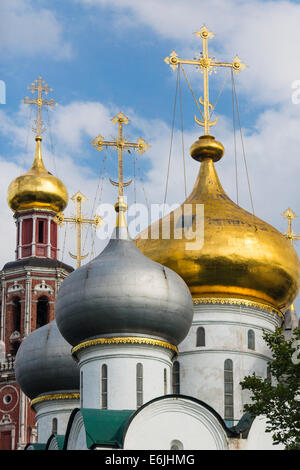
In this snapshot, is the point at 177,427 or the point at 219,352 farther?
the point at 219,352

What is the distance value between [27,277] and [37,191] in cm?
314

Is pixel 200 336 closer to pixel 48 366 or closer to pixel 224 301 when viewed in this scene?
pixel 224 301

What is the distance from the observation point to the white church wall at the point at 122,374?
24094 millimetres

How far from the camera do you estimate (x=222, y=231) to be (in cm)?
2730

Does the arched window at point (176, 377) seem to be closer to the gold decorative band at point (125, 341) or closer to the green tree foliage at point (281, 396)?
the gold decorative band at point (125, 341)

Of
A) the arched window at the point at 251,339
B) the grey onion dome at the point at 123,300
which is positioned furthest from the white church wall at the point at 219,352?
the grey onion dome at the point at 123,300

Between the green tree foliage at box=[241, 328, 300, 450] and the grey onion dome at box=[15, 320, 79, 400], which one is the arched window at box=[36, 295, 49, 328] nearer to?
the grey onion dome at box=[15, 320, 79, 400]

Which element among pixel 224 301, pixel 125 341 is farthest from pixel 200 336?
pixel 125 341

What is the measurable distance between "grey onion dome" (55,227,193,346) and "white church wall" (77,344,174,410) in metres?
0.30

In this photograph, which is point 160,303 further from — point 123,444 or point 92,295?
point 123,444

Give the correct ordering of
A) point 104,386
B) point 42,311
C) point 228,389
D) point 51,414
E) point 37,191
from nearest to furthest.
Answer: point 104,386 < point 228,389 < point 51,414 < point 37,191 < point 42,311

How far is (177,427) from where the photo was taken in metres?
23.6

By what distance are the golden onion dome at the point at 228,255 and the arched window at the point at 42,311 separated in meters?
19.6
